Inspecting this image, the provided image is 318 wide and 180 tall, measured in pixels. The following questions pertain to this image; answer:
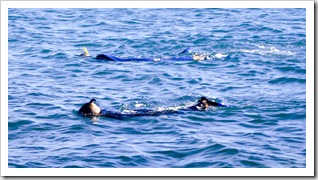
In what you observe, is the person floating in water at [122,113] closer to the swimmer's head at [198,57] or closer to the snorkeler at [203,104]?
the snorkeler at [203,104]

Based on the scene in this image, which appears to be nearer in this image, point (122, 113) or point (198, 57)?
point (122, 113)

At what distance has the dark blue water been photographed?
36.5 ft

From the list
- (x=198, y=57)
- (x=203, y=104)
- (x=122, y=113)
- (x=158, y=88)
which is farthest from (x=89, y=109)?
(x=198, y=57)

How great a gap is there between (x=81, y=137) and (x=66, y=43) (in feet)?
22.0

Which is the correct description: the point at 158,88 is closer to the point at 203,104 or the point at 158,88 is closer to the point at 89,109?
the point at 203,104

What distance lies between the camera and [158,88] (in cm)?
1506

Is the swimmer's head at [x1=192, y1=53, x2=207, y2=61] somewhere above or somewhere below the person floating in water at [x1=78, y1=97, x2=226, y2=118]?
above

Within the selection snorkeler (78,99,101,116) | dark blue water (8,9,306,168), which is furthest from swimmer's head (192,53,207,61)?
snorkeler (78,99,101,116)

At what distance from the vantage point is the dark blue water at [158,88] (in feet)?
36.5

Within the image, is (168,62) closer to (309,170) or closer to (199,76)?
(199,76)

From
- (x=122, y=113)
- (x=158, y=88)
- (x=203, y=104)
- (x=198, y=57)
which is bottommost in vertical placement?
(x=122, y=113)

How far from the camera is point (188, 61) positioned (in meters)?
17.3

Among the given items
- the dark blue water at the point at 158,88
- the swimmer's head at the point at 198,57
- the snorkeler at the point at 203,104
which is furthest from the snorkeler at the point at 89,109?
the swimmer's head at the point at 198,57

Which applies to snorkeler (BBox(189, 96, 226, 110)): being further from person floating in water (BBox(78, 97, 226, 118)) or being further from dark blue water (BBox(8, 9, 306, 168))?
dark blue water (BBox(8, 9, 306, 168))
